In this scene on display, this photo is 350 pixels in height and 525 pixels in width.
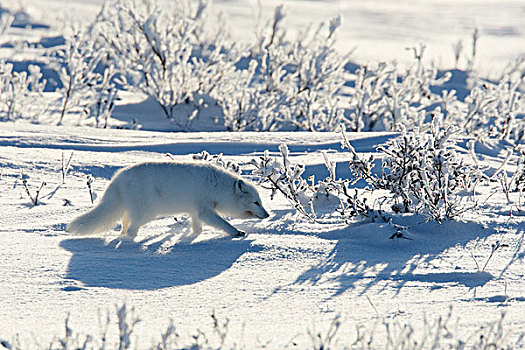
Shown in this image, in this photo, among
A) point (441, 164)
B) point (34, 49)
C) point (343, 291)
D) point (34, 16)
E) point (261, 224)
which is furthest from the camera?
point (34, 16)

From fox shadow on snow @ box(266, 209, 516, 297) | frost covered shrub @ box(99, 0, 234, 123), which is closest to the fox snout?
fox shadow on snow @ box(266, 209, 516, 297)

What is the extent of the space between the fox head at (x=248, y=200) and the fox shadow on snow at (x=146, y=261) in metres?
0.52

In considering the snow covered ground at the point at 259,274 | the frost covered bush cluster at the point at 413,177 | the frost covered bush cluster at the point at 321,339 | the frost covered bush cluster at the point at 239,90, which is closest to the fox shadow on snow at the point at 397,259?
the snow covered ground at the point at 259,274

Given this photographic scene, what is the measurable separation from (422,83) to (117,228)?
28.2 ft

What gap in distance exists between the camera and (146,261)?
3463 mm

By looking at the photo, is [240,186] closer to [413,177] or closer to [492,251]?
[413,177]

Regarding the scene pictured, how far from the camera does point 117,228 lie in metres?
4.53

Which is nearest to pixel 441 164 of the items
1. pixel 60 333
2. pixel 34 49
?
pixel 60 333

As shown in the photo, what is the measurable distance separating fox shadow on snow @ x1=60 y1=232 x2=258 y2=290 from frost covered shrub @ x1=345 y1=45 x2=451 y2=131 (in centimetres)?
619

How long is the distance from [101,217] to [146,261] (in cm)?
72

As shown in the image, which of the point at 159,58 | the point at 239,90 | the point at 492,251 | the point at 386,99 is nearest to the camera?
the point at 492,251

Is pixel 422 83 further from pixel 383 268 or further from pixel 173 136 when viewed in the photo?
pixel 383 268

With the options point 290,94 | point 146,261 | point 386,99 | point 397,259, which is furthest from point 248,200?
point 290,94

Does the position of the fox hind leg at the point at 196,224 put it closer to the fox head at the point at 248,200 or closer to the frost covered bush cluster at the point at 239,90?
the fox head at the point at 248,200
